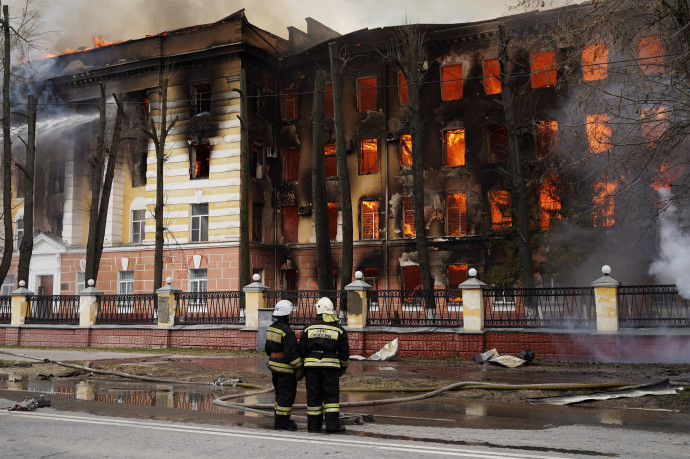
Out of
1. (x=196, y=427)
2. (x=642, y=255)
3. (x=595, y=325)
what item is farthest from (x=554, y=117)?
(x=196, y=427)

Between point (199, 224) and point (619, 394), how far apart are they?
82.9ft

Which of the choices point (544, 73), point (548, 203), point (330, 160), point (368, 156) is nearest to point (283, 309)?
point (548, 203)

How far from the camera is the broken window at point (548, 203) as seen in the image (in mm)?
26484

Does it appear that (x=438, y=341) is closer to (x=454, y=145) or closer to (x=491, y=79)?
(x=454, y=145)

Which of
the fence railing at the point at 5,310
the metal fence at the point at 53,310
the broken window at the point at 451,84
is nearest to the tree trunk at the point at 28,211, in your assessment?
the fence railing at the point at 5,310

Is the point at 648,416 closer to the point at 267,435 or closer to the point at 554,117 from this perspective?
the point at 267,435

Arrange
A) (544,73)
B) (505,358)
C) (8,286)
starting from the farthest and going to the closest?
(8,286), (544,73), (505,358)

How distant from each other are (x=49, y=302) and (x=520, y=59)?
21.3m

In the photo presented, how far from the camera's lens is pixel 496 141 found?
1178 inches

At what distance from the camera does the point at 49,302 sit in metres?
23.0

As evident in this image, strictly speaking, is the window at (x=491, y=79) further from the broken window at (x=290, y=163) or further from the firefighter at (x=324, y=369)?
the firefighter at (x=324, y=369)

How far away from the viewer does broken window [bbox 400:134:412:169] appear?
31.0 metres

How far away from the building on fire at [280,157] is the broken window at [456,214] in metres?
0.09

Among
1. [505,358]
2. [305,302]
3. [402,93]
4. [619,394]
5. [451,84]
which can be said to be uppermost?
[451,84]
